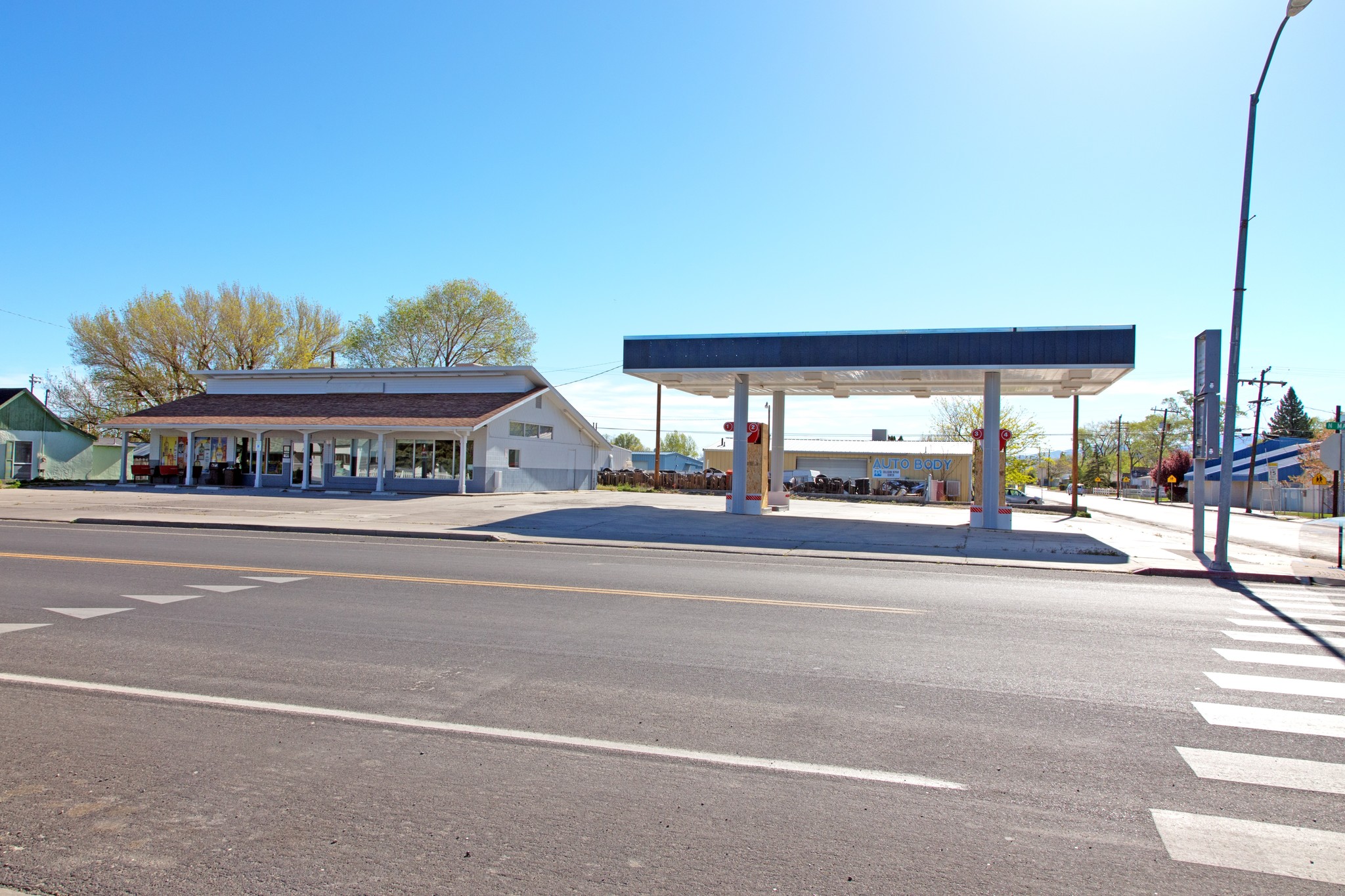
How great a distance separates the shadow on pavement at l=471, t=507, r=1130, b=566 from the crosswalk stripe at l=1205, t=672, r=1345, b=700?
9.29 metres

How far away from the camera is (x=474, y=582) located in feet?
36.3

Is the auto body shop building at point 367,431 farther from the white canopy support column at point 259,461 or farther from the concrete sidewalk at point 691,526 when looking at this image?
the concrete sidewalk at point 691,526

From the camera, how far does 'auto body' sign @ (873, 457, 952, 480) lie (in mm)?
56688

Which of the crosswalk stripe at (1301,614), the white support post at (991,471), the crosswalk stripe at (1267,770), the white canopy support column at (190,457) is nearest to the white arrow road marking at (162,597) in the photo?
the crosswalk stripe at (1267,770)

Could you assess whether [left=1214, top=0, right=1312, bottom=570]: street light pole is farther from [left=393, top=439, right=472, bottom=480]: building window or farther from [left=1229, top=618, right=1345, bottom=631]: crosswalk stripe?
[left=393, top=439, right=472, bottom=480]: building window

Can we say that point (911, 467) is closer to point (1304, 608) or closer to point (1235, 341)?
point (1235, 341)

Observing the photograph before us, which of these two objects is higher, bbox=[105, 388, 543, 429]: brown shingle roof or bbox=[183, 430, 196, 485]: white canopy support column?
bbox=[105, 388, 543, 429]: brown shingle roof

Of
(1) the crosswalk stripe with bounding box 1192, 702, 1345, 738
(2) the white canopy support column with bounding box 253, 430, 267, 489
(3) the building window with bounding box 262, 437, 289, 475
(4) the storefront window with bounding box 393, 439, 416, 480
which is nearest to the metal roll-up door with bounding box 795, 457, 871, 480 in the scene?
(4) the storefront window with bounding box 393, 439, 416, 480

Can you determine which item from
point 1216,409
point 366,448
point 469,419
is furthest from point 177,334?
point 1216,409

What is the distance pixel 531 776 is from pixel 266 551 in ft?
38.7

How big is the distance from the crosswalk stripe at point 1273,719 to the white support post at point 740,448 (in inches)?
790

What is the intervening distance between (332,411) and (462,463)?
769 cm

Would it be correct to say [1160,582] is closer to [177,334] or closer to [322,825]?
[322,825]

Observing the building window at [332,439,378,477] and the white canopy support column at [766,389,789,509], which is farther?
the building window at [332,439,378,477]
